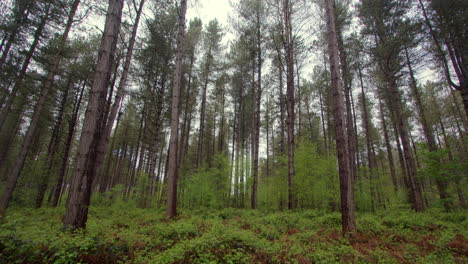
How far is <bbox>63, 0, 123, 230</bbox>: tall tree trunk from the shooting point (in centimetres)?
413

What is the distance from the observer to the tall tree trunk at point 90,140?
4129 millimetres

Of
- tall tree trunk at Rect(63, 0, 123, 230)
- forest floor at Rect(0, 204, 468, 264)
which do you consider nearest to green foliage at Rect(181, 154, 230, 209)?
forest floor at Rect(0, 204, 468, 264)

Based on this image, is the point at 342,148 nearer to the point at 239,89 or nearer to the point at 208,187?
the point at 208,187

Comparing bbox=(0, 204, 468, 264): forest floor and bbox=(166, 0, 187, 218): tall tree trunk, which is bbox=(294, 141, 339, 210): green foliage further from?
bbox=(166, 0, 187, 218): tall tree trunk

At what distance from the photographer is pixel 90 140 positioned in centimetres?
436

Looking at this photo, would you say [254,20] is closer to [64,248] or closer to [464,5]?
[464,5]

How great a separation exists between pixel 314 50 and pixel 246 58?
5.35 meters

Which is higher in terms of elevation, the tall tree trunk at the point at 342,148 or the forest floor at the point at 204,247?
the tall tree trunk at the point at 342,148

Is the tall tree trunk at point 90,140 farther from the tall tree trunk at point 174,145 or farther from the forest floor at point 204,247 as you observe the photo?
the tall tree trunk at point 174,145

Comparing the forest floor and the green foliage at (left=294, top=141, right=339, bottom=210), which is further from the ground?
the green foliage at (left=294, top=141, right=339, bottom=210)

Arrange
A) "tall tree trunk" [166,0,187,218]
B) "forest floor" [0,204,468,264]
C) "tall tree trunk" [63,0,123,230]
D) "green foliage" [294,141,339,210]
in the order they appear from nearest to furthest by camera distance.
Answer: "forest floor" [0,204,468,264] < "tall tree trunk" [63,0,123,230] < "tall tree trunk" [166,0,187,218] < "green foliage" [294,141,339,210]

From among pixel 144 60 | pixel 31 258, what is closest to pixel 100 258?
pixel 31 258

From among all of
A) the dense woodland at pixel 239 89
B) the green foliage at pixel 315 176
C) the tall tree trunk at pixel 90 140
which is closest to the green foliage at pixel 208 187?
the dense woodland at pixel 239 89

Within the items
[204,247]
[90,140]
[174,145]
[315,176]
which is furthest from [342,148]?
[315,176]
